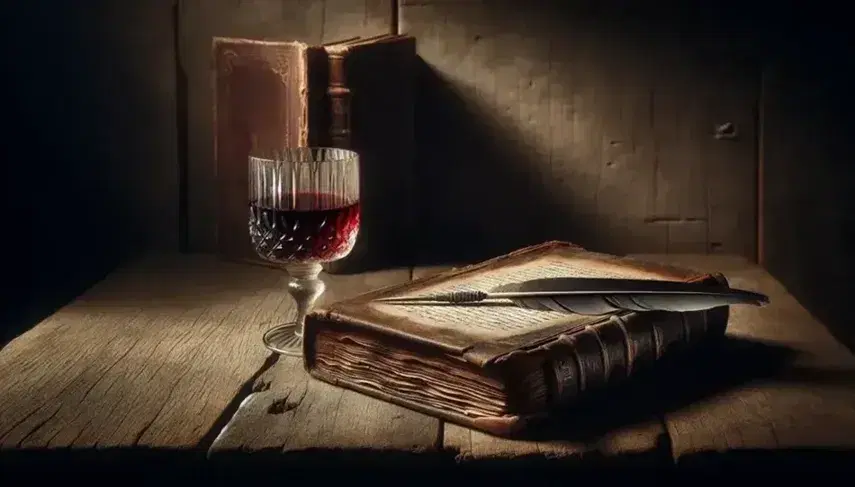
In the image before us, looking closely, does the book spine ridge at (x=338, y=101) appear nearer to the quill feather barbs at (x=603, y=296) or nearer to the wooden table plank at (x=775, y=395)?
the quill feather barbs at (x=603, y=296)

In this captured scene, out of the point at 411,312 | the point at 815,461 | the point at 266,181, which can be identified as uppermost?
the point at 266,181

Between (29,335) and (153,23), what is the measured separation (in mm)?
592

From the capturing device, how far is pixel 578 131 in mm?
1978

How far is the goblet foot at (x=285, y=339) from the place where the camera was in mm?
1545

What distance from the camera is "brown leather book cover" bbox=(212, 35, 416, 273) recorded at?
179 centimetres

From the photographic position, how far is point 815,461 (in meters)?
1.24

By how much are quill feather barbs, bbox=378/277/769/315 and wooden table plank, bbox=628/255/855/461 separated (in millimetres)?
89

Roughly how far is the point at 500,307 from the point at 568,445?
236 mm

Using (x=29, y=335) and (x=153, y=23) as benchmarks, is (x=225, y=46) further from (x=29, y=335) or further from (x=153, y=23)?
(x=29, y=335)

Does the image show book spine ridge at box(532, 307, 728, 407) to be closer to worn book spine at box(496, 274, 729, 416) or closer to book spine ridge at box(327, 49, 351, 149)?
worn book spine at box(496, 274, 729, 416)

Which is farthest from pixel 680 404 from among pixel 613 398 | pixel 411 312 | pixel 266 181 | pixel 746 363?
pixel 266 181

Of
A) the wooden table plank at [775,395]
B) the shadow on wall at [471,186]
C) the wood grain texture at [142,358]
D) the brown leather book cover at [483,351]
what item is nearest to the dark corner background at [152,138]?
the shadow on wall at [471,186]

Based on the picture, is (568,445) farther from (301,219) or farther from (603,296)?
(301,219)

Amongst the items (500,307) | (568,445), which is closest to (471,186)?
(500,307)
